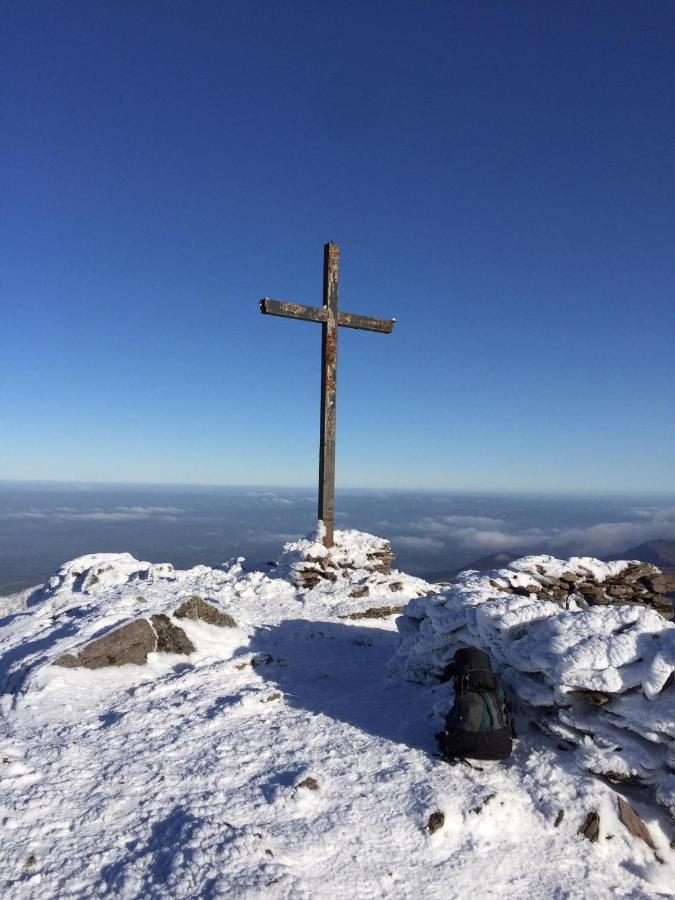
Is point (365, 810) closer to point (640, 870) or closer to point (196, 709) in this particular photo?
point (640, 870)

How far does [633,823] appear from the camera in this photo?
433cm

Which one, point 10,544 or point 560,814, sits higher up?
point 560,814

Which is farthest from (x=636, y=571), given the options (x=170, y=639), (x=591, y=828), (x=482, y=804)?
(x=170, y=639)

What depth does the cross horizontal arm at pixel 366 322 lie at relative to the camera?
1342cm

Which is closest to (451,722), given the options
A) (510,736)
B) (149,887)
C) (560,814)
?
(510,736)

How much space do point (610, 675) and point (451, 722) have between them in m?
1.55

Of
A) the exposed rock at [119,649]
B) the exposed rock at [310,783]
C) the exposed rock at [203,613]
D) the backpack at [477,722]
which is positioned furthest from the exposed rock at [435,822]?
the exposed rock at [203,613]

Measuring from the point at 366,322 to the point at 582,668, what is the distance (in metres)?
10.3

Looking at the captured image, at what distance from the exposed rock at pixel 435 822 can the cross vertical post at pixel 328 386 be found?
8.86 meters

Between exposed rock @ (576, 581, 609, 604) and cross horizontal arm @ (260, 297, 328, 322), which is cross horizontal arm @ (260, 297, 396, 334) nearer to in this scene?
cross horizontal arm @ (260, 297, 328, 322)

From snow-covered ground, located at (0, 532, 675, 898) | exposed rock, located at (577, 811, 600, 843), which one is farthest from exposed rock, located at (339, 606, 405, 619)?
exposed rock, located at (577, 811, 600, 843)

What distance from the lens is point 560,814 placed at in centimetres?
434

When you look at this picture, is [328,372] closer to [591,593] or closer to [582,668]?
[591,593]

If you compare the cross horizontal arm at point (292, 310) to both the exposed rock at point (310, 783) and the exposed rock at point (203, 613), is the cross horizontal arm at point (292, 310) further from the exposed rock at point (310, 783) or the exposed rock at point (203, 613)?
the exposed rock at point (310, 783)
